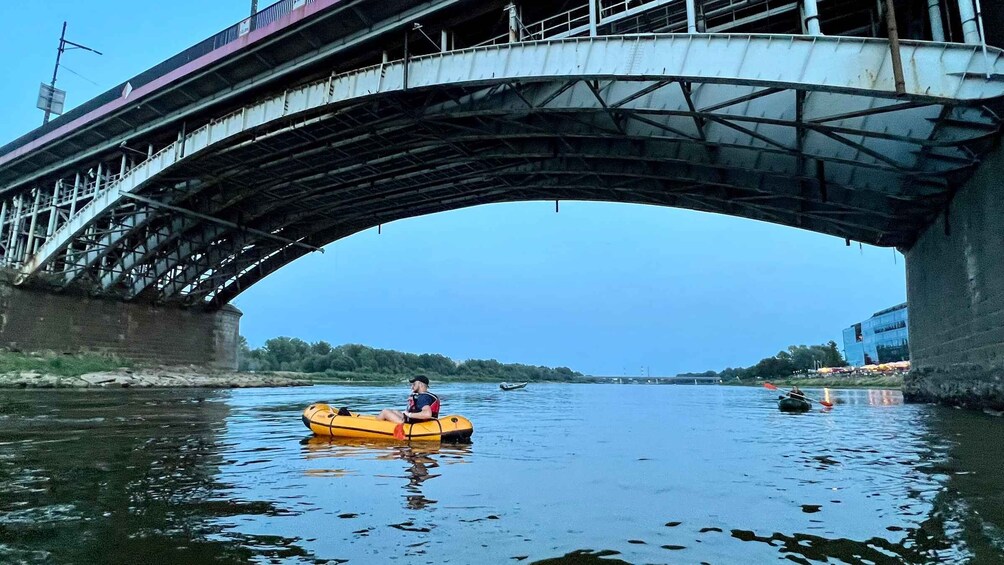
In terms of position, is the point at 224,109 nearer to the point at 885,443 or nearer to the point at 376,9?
the point at 376,9

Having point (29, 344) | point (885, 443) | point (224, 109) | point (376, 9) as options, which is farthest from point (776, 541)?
point (29, 344)

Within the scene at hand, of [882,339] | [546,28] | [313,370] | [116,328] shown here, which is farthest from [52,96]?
[882,339]

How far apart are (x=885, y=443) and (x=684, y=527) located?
863 cm

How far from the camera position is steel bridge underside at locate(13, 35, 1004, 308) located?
1443cm

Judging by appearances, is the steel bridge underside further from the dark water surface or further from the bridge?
the dark water surface

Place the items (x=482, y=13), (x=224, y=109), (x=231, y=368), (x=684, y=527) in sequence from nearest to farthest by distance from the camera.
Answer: (x=684, y=527) → (x=482, y=13) → (x=224, y=109) → (x=231, y=368)

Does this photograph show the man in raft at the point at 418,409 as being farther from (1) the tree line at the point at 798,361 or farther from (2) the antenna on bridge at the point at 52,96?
(1) the tree line at the point at 798,361

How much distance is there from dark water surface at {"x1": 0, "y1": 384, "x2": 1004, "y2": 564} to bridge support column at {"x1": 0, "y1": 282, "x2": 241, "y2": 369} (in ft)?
109

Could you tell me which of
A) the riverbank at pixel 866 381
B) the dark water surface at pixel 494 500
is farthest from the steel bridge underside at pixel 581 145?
the riverbank at pixel 866 381

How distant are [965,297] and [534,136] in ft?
49.1

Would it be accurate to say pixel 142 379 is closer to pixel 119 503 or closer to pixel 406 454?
pixel 406 454

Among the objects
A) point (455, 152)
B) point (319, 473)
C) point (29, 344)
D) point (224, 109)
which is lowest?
point (319, 473)

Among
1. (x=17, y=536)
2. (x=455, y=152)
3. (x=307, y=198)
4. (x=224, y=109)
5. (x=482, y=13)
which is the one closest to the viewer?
(x=17, y=536)

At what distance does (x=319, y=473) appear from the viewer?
759cm
